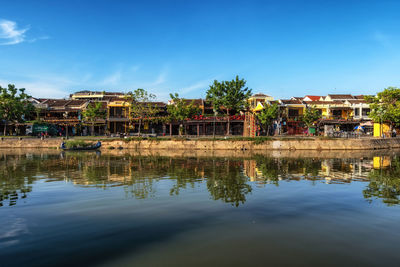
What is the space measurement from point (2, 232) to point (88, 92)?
240ft

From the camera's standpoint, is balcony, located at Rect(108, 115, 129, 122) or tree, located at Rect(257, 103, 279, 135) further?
balcony, located at Rect(108, 115, 129, 122)

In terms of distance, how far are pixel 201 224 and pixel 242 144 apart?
1344 inches

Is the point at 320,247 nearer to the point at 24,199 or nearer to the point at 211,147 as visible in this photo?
the point at 24,199

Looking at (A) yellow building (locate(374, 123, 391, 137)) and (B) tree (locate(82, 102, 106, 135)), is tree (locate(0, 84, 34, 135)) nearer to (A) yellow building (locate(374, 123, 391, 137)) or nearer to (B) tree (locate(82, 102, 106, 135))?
(B) tree (locate(82, 102, 106, 135))

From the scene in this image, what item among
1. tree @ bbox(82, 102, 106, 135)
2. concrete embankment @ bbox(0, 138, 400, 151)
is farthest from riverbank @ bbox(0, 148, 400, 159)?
tree @ bbox(82, 102, 106, 135)

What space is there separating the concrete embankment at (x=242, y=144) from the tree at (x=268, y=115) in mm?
11525

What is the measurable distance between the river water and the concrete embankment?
1028 inches

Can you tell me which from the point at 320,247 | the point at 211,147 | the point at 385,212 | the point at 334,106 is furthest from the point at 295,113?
the point at 320,247

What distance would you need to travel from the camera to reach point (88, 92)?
246ft

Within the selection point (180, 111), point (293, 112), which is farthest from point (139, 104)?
point (293, 112)

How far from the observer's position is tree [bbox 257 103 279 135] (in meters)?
52.3

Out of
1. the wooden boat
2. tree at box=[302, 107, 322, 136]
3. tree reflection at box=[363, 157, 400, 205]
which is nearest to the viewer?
tree reflection at box=[363, 157, 400, 205]

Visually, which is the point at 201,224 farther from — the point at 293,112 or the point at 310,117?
the point at 293,112

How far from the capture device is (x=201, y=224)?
838 cm
